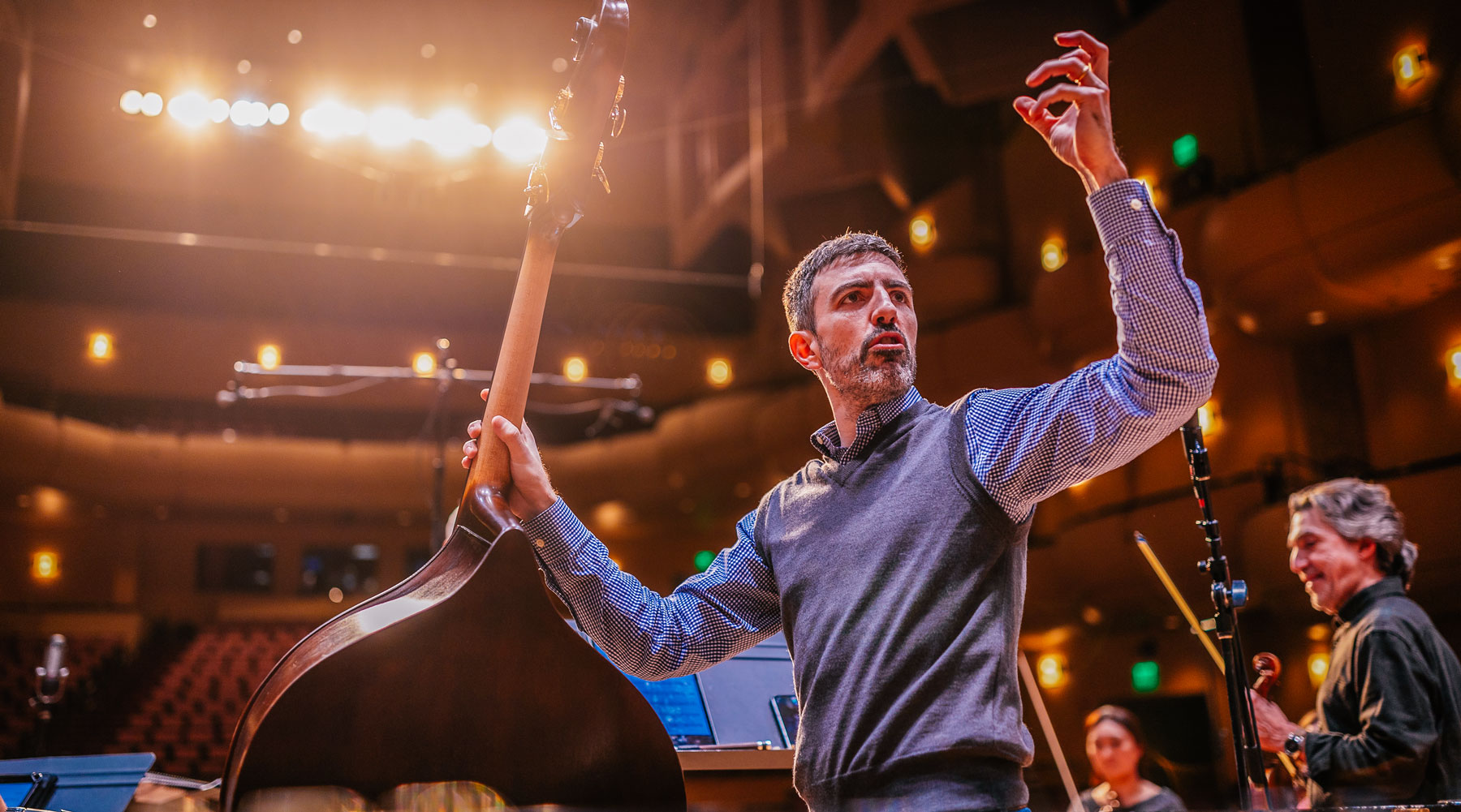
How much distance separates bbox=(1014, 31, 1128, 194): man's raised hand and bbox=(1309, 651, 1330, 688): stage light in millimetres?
7455

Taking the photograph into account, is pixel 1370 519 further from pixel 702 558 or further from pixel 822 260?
pixel 702 558

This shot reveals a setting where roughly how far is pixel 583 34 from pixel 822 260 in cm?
49

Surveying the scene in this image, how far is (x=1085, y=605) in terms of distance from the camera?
28.3 feet

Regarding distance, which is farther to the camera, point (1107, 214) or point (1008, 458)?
point (1008, 458)

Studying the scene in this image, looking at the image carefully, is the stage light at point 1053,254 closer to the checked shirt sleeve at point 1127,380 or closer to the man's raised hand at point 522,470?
the checked shirt sleeve at point 1127,380

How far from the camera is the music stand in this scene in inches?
73.0

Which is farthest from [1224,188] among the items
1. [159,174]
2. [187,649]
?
[187,649]

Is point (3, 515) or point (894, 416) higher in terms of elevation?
point (3, 515)

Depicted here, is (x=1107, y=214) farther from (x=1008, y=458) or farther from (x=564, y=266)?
(x=564, y=266)

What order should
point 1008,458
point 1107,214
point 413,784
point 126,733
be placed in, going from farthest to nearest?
point 126,733 < point 1008,458 < point 1107,214 < point 413,784

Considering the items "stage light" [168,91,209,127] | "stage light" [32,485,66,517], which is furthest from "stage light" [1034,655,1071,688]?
"stage light" [32,485,66,517]

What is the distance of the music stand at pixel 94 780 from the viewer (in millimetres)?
1854

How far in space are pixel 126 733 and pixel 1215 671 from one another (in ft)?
32.6

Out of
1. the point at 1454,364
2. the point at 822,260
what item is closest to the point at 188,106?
the point at 822,260
